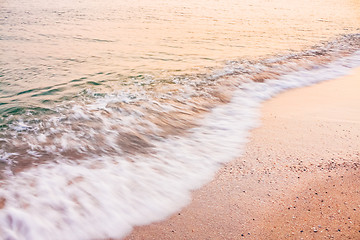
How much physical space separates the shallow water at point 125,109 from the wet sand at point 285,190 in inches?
6.5

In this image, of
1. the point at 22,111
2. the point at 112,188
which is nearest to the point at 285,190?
the point at 112,188

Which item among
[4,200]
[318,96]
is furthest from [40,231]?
[318,96]

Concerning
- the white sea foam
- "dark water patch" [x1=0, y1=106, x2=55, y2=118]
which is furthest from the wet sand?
"dark water patch" [x1=0, y1=106, x2=55, y2=118]

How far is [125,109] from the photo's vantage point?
13.1 feet

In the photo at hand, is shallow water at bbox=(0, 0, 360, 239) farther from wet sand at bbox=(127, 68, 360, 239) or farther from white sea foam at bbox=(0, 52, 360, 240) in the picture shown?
wet sand at bbox=(127, 68, 360, 239)

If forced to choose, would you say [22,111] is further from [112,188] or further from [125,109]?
[112,188]

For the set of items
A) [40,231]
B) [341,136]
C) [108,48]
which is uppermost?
[108,48]

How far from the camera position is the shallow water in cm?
226

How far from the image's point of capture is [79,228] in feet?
6.66

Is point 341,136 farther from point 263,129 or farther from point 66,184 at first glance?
point 66,184

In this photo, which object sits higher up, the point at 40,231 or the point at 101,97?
the point at 101,97

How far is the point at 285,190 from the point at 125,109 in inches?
89.8

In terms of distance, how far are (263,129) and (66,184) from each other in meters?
2.05

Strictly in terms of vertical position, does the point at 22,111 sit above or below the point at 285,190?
above
